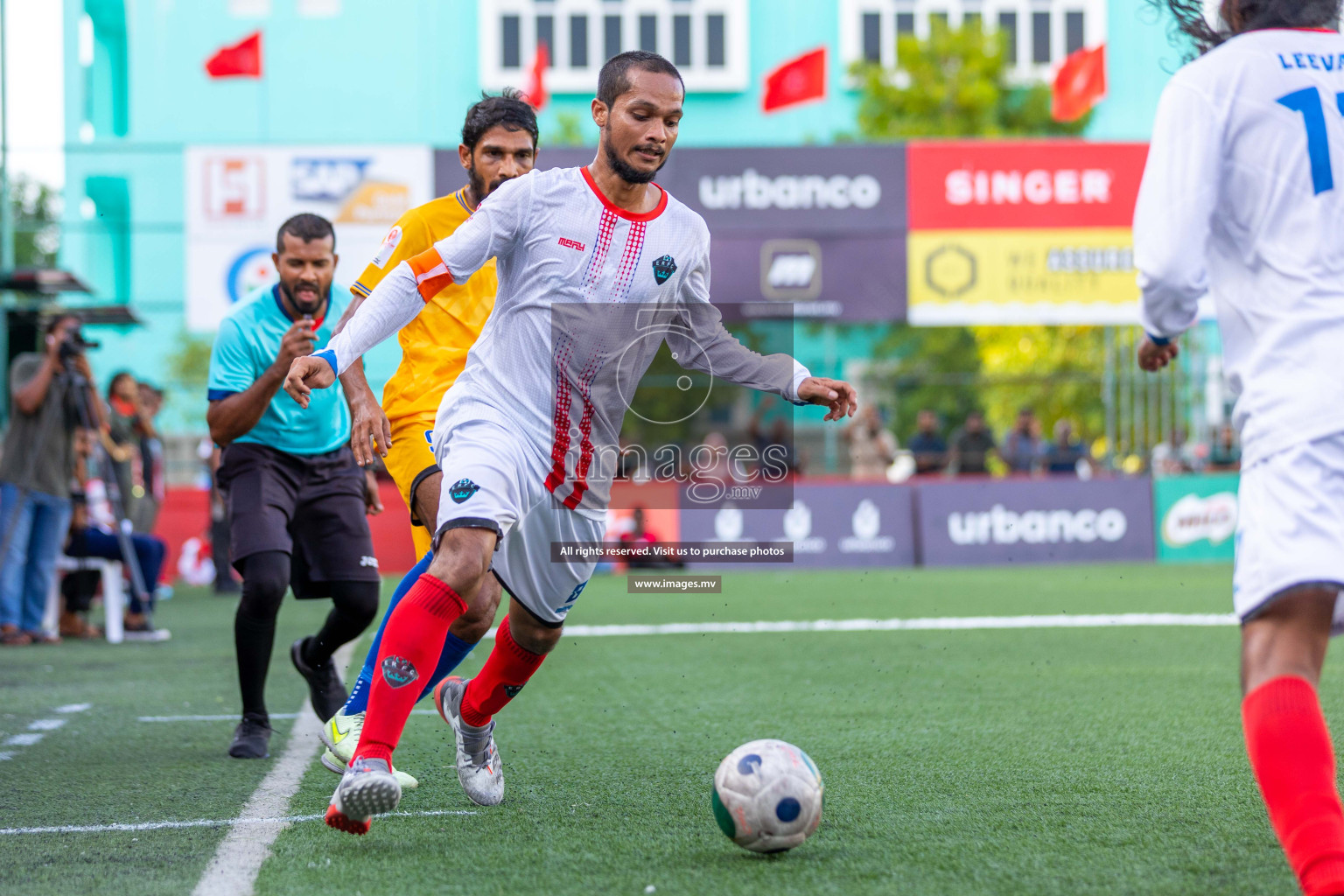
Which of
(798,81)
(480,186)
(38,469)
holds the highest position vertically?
(798,81)

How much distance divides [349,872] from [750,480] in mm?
14584

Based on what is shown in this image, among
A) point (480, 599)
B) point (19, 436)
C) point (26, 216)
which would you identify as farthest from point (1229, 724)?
point (26, 216)

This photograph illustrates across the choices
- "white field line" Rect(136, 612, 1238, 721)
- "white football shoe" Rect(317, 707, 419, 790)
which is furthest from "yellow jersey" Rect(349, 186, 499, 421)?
"white field line" Rect(136, 612, 1238, 721)

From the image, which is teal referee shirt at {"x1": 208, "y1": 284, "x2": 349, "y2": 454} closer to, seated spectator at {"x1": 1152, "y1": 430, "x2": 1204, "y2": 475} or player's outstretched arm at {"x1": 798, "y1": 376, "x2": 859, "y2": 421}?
player's outstretched arm at {"x1": 798, "y1": 376, "x2": 859, "y2": 421}

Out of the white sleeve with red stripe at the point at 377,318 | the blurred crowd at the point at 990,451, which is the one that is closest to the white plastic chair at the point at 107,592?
the white sleeve with red stripe at the point at 377,318

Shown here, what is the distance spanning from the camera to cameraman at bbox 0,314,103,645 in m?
10.3

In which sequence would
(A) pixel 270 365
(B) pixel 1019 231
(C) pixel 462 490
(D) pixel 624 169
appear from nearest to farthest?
1. (C) pixel 462 490
2. (D) pixel 624 169
3. (A) pixel 270 365
4. (B) pixel 1019 231

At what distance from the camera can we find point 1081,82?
22641 mm

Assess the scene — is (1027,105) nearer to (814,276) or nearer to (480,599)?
(814,276)

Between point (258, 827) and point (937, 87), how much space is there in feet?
101

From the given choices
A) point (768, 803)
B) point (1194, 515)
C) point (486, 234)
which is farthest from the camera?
point (1194, 515)

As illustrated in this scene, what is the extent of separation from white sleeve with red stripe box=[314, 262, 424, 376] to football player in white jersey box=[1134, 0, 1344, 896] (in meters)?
1.95

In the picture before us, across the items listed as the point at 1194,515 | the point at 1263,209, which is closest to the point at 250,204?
the point at 1194,515

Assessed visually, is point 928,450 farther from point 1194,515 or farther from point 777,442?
point 1194,515
